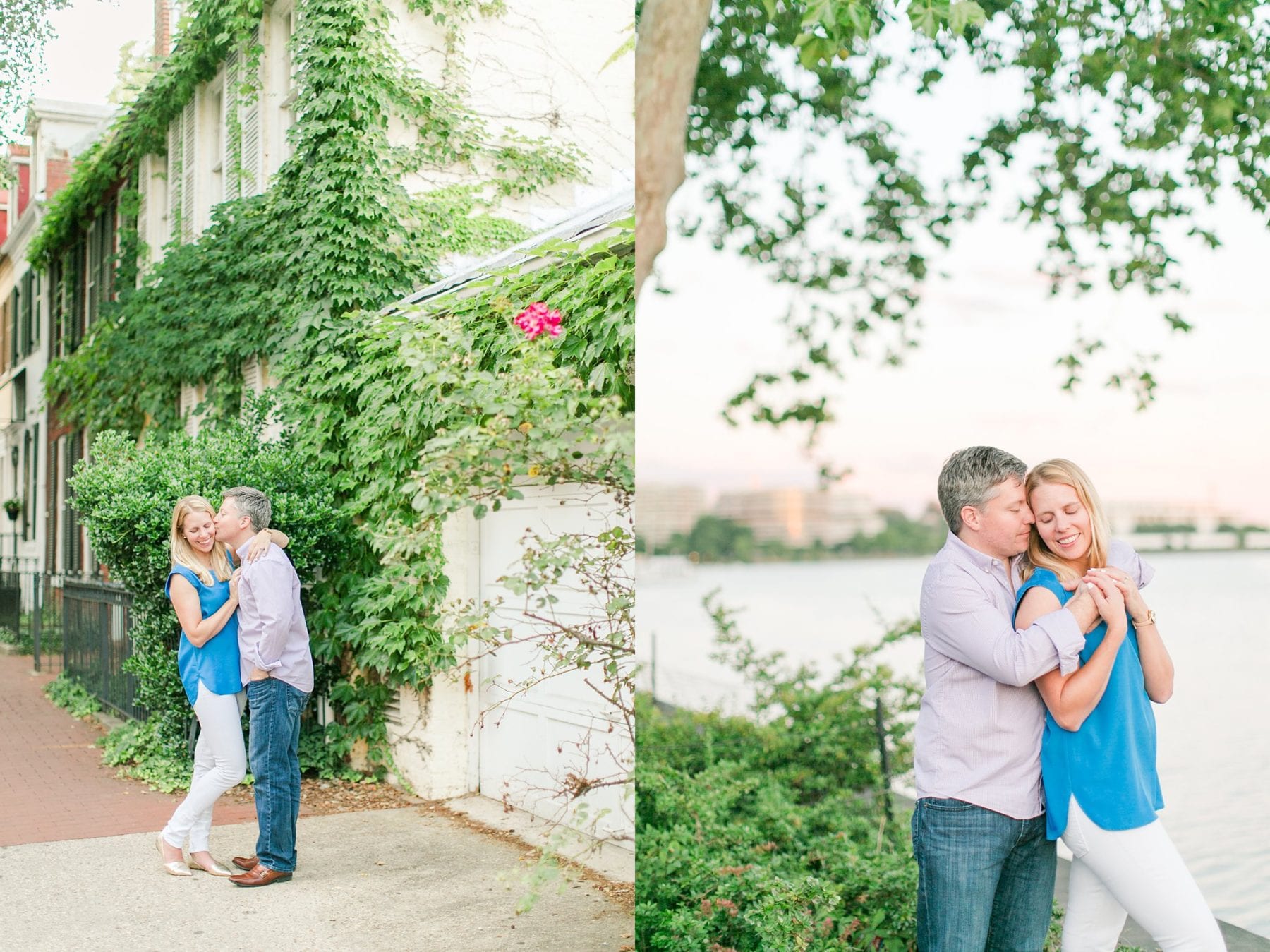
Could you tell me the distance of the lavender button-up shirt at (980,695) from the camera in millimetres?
1912

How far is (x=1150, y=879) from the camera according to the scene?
1834 millimetres

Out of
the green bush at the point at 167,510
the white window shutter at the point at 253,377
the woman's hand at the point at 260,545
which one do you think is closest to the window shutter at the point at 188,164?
the white window shutter at the point at 253,377

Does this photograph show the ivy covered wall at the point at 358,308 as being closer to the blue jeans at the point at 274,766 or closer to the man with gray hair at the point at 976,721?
the blue jeans at the point at 274,766

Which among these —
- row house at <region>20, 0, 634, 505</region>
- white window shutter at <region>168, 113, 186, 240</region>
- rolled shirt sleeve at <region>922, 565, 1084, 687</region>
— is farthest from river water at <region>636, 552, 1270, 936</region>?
white window shutter at <region>168, 113, 186, 240</region>

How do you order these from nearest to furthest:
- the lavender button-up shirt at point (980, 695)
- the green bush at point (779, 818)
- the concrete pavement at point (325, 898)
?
the lavender button-up shirt at point (980, 695), the concrete pavement at point (325, 898), the green bush at point (779, 818)

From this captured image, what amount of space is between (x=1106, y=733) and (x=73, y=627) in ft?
6.82

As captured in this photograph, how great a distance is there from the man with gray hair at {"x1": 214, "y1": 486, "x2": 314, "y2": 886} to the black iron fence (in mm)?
248

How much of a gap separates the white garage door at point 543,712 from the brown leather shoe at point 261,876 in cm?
51

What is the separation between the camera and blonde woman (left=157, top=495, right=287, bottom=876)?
7.94 ft

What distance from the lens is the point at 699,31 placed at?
2.87m

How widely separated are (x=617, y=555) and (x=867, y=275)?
94 cm

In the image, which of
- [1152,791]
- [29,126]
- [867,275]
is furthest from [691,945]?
[29,126]

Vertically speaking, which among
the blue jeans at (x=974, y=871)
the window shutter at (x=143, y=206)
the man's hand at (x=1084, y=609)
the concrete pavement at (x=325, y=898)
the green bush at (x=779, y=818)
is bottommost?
the green bush at (x=779, y=818)

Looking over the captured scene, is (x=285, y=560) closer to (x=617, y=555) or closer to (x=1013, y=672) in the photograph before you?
(x=617, y=555)
